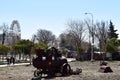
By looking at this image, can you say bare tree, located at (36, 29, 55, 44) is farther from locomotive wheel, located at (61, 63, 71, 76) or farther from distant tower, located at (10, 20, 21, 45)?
locomotive wheel, located at (61, 63, 71, 76)

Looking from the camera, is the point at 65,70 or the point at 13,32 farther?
the point at 13,32

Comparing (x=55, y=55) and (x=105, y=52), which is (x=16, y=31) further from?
(x=55, y=55)

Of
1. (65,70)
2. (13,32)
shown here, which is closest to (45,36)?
(13,32)

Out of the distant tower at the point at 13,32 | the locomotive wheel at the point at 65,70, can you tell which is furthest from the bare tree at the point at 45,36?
Result: the locomotive wheel at the point at 65,70

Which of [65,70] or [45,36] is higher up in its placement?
[45,36]

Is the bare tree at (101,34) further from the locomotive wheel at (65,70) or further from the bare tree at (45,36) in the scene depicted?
the locomotive wheel at (65,70)

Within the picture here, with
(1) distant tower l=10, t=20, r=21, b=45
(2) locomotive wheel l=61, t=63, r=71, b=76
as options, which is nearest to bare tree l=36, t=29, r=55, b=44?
(1) distant tower l=10, t=20, r=21, b=45

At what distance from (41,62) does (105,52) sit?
49.1 meters

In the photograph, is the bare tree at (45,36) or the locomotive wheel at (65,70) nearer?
the locomotive wheel at (65,70)

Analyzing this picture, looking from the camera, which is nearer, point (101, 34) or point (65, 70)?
point (65, 70)

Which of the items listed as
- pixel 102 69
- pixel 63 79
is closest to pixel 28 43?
pixel 102 69

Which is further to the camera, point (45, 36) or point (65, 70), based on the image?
point (45, 36)

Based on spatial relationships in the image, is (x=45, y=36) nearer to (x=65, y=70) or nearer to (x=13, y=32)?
(x=13, y=32)

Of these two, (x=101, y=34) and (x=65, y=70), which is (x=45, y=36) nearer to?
(x=101, y=34)
